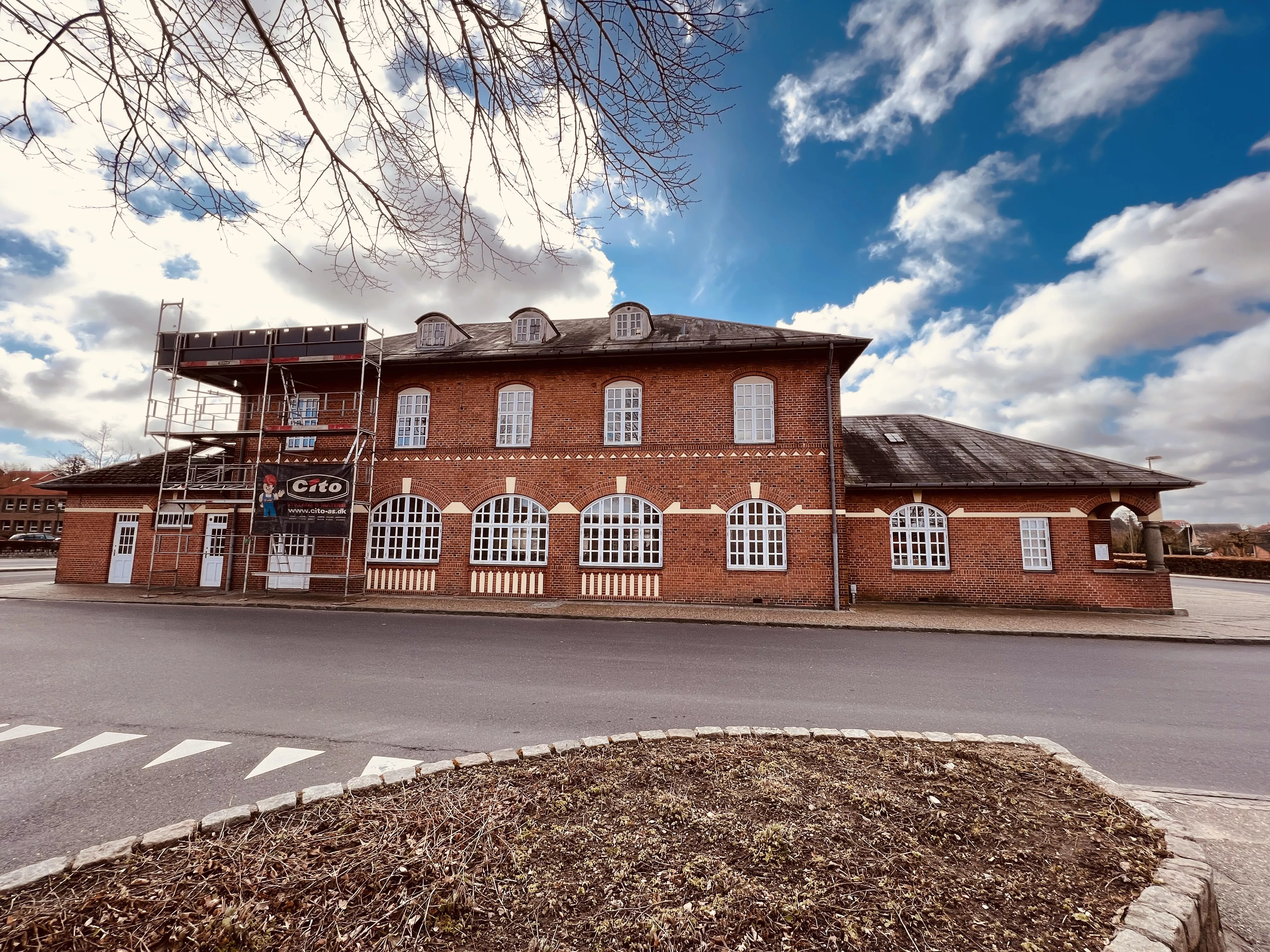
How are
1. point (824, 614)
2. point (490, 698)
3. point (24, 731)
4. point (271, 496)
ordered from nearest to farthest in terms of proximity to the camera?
point (24, 731), point (490, 698), point (824, 614), point (271, 496)

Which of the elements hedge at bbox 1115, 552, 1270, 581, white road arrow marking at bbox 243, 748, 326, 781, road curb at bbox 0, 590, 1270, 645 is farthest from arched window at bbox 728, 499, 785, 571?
hedge at bbox 1115, 552, 1270, 581

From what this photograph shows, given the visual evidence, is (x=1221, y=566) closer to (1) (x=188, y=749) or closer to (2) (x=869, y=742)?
(2) (x=869, y=742)

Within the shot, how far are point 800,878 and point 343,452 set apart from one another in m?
17.8

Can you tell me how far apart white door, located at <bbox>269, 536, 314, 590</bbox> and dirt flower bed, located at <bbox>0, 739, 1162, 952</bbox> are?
53.0 feet

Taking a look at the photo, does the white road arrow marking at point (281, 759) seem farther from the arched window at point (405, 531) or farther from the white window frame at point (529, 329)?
the white window frame at point (529, 329)

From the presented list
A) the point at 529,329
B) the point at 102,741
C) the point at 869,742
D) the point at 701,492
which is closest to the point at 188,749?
the point at 102,741

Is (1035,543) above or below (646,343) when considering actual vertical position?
below

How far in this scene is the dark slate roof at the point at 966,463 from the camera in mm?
14844

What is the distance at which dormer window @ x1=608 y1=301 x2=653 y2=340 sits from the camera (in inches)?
657

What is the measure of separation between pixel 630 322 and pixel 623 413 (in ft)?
10.1

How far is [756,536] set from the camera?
48.5 ft

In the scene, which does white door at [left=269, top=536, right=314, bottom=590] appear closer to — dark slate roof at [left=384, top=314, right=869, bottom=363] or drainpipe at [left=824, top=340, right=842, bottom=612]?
dark slate roof at [left=384, top=314, right=869, bottom=363]

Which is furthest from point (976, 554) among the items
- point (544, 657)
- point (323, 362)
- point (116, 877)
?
point (323, 362)

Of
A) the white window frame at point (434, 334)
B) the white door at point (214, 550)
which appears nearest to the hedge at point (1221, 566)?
the white window frame at point (434, 334)
